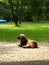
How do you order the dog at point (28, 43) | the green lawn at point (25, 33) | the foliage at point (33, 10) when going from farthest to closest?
the foliage at point (33, 10)
the green lawn at point (25, 33)
the dog at point (28, 43)

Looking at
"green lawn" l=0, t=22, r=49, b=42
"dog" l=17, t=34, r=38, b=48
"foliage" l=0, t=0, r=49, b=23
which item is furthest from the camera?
"foliage" l=0, t=0, r=49, b=23

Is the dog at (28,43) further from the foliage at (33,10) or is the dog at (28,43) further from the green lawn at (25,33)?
the foliage at (33,10)

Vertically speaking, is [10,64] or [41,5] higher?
[10,64]

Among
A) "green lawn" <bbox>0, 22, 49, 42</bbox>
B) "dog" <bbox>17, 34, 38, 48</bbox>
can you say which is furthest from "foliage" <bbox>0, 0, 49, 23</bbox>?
"dog" <bbox>17, 34, 38, 48</bbox>

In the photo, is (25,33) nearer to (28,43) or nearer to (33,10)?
(28,43)

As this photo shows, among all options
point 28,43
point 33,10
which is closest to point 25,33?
point 28,43

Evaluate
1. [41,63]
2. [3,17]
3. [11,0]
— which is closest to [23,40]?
[41,63]

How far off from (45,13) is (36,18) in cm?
193

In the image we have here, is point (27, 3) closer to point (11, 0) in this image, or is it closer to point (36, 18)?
point (36, 18)

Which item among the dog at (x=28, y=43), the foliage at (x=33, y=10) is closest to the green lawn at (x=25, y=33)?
the dog at (x=28, y=43)

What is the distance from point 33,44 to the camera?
40.6ft

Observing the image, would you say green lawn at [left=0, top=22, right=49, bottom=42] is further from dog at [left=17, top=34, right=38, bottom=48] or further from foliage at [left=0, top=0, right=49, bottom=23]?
foliage at [left=0, top=0, right=49, bottom=23]

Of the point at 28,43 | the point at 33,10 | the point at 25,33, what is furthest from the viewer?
the point at 33,10

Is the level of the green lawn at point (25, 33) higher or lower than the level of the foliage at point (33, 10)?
higher
